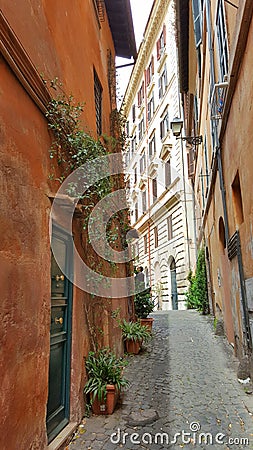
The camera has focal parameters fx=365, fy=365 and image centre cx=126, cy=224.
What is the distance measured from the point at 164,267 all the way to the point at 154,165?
7.09m

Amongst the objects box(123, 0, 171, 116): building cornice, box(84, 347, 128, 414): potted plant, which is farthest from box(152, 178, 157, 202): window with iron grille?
box(84, 347, 128, 414): potted plant

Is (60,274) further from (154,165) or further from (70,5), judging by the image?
(154,165)

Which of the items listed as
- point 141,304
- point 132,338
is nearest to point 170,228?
point 141,304

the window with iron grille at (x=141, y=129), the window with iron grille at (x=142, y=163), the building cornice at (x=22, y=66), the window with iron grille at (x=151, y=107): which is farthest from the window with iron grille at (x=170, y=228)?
the building cornice at (x=22, y=66)

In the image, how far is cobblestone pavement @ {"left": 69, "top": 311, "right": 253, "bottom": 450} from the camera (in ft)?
12.4

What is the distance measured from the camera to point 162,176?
2352 centimetres

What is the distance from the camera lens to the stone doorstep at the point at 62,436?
348cm

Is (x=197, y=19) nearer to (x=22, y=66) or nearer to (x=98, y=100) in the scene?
(x=98, y=100)

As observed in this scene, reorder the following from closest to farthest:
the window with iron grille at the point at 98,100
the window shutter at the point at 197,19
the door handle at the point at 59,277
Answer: the door handle at the point at 59,277
the window with iron grille at the point at 98,100
the window shutter at the point at 197,19

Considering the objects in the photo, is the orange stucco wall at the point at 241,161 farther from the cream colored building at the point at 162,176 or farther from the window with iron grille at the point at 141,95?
the window with iron grille at the point at 141,95

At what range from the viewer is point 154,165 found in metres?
24.7

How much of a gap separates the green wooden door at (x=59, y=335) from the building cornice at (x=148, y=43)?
20.1 m

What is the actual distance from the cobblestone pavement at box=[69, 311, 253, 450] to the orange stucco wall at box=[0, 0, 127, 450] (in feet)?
1.91

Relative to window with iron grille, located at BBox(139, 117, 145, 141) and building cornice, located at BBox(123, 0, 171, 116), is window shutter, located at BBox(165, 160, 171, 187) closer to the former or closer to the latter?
building cornice, located at BBox(123, 0, 171, 116)
